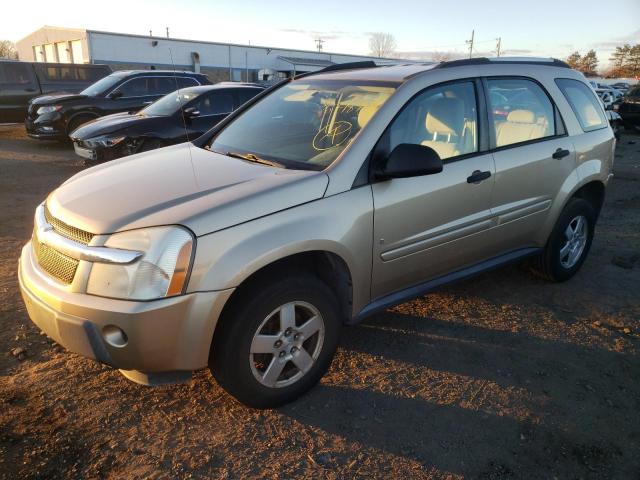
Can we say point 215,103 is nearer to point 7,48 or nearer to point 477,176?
point 477,176

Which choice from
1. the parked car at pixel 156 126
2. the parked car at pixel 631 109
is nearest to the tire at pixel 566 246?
the parked car at pixel 156 126

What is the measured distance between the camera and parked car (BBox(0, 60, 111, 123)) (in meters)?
12.9

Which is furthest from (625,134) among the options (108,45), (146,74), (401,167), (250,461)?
(108,45)

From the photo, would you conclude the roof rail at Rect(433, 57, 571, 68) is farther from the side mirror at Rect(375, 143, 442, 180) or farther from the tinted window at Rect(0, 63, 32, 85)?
the tinted window at Rect(0, 63, 32, 85)

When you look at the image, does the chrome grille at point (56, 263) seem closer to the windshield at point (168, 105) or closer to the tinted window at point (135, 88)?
the windshield at point (168, 105)

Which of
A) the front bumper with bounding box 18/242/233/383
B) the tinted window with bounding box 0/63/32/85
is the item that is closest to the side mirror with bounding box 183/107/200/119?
the front bumper with bounding box 18/242/233/383

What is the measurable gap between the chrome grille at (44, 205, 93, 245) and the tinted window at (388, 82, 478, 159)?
172cm

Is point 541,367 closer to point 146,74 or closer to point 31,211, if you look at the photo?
point 31,211

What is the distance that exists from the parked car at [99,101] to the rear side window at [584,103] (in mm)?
8820

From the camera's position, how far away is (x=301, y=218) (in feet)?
8.16

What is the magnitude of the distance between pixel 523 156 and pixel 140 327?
9.39ft

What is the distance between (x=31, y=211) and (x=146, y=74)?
6.17 m

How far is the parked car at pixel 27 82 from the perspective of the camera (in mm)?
12945

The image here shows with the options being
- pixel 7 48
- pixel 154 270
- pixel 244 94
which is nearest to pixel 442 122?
pixel 154 270
